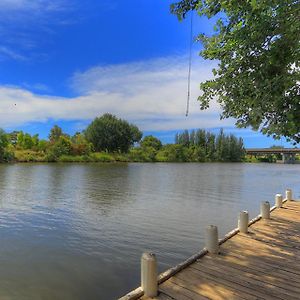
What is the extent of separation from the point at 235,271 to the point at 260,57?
4.58m

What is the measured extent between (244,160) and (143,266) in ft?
452

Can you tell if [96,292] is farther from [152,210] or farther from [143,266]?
[152,210]

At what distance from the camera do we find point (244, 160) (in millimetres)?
138250

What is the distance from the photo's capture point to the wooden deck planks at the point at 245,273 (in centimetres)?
612

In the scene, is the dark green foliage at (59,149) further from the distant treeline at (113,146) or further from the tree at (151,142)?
the tree at (151,142)

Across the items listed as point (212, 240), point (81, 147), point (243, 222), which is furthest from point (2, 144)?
point (212, 240)

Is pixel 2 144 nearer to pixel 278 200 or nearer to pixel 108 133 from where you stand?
pixel 108 133

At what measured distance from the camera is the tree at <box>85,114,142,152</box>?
102 meters

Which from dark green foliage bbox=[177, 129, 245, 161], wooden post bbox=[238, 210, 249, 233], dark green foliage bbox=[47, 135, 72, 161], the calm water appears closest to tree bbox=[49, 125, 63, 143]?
dark green foliage bbox=[47, 135, 72, 161]

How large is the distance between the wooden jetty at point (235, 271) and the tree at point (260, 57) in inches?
118

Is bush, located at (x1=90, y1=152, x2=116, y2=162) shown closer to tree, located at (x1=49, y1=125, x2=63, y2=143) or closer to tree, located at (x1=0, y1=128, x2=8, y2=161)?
tree, located at (x1=49, y1=125, x2=63, y2=143)

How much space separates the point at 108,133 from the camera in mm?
103062

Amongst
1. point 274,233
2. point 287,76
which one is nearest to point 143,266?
point 287,76

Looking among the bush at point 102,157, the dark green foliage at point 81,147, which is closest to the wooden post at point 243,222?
the dark green foliage at point 81,147
